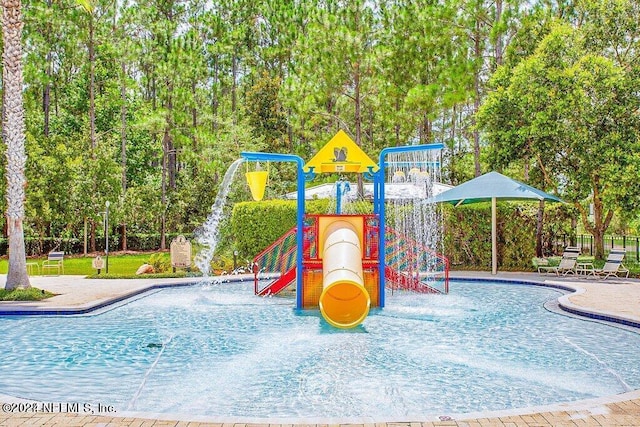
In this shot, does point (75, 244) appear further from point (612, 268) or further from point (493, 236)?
point (612, 268)

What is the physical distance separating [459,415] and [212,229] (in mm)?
23991

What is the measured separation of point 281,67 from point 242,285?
2745 centimetres

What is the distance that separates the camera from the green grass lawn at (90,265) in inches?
890

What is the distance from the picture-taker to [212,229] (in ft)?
96.1

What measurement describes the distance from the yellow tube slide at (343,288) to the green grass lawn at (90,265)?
10.8 m

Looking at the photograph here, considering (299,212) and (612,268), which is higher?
(299,212)

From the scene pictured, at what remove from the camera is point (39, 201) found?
28.4m

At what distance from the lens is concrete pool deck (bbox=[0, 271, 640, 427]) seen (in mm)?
5809

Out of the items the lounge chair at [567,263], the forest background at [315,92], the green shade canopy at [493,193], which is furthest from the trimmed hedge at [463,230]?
the lounge chair at [567,263]

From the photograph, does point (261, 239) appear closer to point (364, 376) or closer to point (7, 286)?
point (7, 286)

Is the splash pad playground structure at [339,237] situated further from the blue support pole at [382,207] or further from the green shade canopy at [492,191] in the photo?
the green shade canopy at [492,191]

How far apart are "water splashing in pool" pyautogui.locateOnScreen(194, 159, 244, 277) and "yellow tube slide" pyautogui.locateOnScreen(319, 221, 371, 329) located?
5.64 meters

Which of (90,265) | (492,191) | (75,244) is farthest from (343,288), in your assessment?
(75,244)

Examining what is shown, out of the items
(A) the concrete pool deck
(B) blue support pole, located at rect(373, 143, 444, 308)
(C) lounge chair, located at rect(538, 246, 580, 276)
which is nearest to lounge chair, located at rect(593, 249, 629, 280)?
(A) the concrete pool deck
